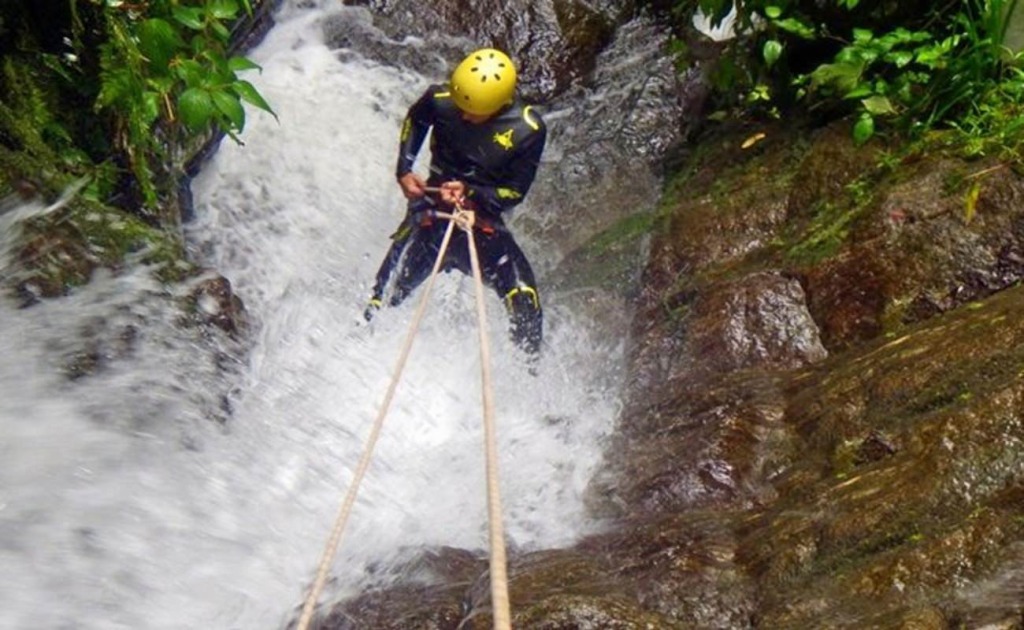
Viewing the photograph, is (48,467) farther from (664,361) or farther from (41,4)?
(664,361)

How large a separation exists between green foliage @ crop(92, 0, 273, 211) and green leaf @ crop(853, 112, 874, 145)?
264cm

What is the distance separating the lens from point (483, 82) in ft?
16.0

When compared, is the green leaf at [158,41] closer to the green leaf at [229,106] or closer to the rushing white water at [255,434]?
the green leaf at [229,106]

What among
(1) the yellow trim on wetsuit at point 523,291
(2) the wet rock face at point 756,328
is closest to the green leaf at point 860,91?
(2) the wet rock face at point 756,328

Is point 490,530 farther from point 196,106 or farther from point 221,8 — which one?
point 221,8

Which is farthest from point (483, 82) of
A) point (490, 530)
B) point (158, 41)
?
point (490, 530)

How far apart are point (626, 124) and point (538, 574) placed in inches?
178

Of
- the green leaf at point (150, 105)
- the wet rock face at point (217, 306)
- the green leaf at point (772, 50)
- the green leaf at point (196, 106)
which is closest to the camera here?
the green leaf at point (196, 106)

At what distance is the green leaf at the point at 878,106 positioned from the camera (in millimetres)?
5086

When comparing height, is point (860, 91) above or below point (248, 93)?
above

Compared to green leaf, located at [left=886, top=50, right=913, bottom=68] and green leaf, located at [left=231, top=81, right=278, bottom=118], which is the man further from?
green leaf, located at [left=886, top=50, right=913, bottom=68]

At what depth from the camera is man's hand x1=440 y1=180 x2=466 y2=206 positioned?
491 centimetres

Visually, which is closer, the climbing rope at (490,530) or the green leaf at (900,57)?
the climbing rope at (490,530)

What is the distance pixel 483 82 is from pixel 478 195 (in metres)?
0.51
